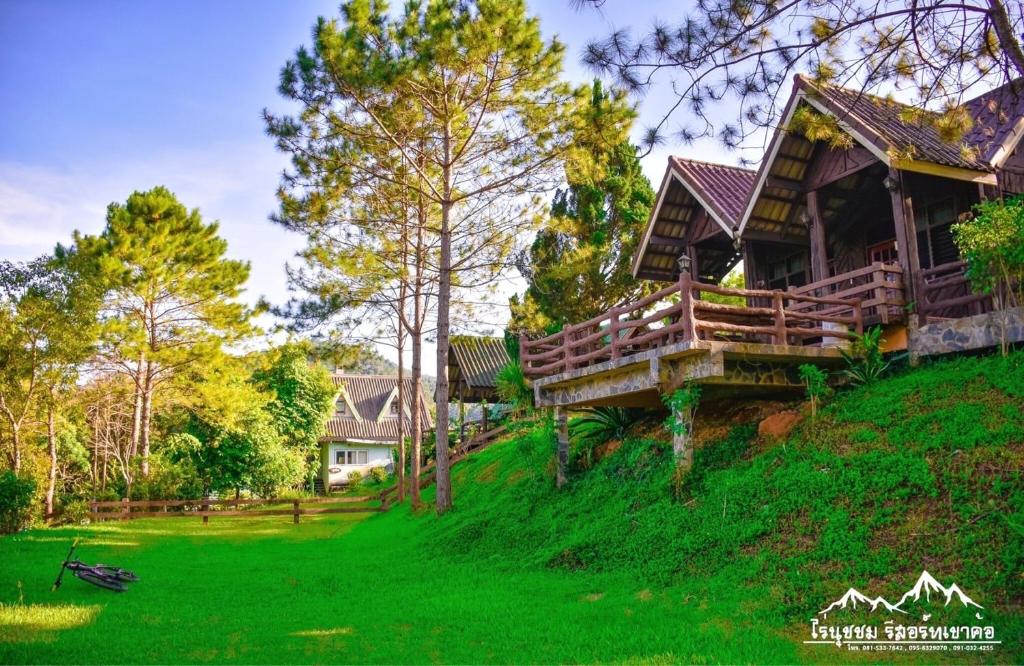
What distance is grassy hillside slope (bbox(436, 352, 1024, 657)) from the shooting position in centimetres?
759

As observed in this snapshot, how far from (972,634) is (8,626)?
32.5ft

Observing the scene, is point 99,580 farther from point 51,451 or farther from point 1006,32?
point 51,451

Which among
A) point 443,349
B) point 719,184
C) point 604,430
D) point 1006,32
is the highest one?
point 719,184

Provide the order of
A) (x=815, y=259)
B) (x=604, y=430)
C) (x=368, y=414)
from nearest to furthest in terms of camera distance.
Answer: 1. (x=815, y=259)
2. (x=604, y=430)
3. (x=368, y=414)

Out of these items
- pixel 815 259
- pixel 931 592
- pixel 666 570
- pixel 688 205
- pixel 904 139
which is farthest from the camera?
pixel 688 205

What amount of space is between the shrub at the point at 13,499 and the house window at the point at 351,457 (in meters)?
22.3

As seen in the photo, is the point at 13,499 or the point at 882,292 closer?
the point at 882,292

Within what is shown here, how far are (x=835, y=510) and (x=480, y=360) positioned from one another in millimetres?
24732

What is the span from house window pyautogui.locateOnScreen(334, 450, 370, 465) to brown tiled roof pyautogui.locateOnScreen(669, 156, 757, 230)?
31.3m

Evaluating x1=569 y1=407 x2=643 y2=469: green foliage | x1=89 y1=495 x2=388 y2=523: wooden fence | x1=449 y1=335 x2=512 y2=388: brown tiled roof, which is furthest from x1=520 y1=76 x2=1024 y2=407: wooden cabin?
x1=449 y1=335 x2=512 y2=388: brown tiled roof

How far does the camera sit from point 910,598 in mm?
7086

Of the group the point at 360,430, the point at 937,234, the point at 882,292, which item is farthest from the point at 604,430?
the point at 360,430

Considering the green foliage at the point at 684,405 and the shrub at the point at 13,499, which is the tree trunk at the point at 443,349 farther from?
the shrub at the point at 13,499

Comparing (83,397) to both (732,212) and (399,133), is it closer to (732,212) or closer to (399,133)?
(399,133)
